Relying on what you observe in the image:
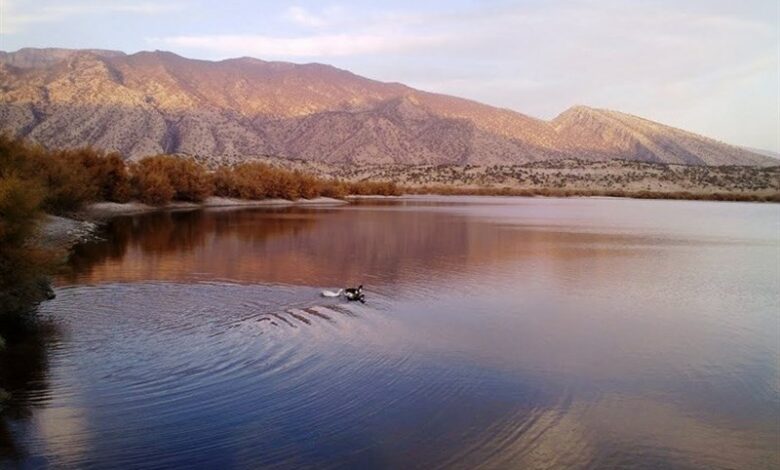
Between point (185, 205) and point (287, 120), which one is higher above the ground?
point (287, 120)

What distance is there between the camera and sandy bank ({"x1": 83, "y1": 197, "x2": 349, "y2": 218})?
1778 inches

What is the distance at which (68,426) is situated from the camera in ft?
27.6

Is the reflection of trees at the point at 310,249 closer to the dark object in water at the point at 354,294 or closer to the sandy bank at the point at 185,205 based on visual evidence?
the dark object in water at the point at 354,294

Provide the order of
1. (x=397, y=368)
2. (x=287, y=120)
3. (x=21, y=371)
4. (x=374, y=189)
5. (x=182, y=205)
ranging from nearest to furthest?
(x=21, y=371) → (x=397, y=368) → (x=182, y=205) → (x=374, y=189) → (x=287, y=120)

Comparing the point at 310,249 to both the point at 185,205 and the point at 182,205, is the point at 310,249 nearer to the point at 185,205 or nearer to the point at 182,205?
the point at 182,205

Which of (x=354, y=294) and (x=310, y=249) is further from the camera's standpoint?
(x=310, y=249)

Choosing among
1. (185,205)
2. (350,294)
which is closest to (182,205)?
(185,205)

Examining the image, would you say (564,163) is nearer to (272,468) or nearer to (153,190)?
(153,190)

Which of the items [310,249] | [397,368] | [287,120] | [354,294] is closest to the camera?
[397,368]

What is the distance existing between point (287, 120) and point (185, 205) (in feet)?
265

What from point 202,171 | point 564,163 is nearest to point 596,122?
point 564,163

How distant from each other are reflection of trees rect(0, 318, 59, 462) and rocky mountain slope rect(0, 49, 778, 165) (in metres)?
79.2

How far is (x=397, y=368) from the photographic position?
11.4m

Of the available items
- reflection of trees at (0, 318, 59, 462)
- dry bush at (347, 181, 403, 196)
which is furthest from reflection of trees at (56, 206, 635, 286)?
dry bush at (347, 181, 403, 196)
